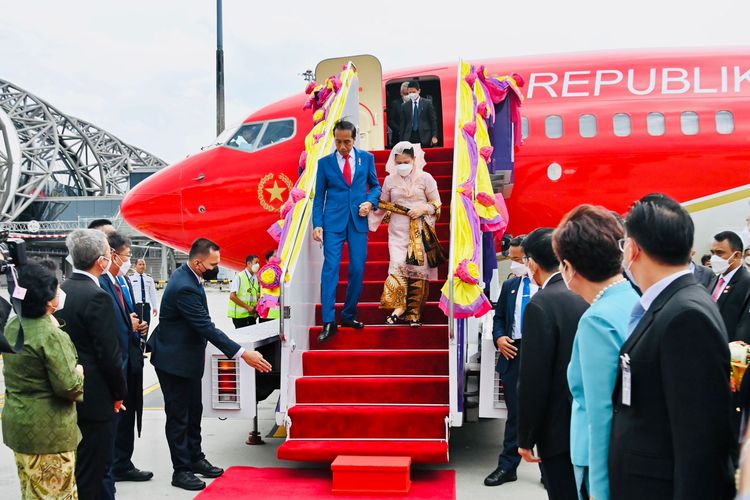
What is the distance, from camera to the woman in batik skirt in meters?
5.72

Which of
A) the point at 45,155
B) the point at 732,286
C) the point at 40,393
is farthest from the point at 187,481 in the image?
the point at 45,155

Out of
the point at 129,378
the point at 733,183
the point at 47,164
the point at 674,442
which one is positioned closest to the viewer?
the point at 674,442

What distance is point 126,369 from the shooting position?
4871 mm

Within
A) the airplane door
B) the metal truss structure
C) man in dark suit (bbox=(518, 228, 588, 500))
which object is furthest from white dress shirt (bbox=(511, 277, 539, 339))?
the metal truss structure

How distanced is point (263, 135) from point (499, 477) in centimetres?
601

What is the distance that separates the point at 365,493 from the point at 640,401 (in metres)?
3.00

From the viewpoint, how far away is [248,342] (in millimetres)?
5355

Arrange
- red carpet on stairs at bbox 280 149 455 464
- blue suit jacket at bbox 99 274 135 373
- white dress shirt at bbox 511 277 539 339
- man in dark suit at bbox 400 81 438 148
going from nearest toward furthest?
blue suit jacket at bbox 99 274 135 373, red carpet on stairs at bbox 280 149 455 464, white dress shirt at bbox 511 277 539 339, man in dark suit at bbox 400 81 438 148

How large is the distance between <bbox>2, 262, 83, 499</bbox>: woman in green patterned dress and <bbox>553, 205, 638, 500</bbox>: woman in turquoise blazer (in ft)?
7.58

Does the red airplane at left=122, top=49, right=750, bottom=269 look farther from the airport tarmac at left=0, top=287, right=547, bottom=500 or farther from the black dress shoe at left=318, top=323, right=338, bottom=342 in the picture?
the black dress shoe at left=318, top=323, right=338, bottom=342

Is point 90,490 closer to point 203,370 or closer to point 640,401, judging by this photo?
point 203,370

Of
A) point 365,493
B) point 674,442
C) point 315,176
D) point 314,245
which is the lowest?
point 365,493

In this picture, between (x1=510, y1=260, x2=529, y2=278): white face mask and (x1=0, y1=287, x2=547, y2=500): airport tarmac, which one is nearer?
(x1=0, y1=287, x2=547, y2=500): airport tarmac

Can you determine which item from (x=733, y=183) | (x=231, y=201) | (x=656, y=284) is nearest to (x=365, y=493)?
A: (x=656, y=284)
